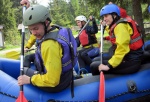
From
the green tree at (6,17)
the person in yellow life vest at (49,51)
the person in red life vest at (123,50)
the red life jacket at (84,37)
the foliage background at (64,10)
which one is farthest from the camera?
the green tree at (6,17)

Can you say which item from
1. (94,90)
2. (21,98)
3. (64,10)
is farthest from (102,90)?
(64,10)

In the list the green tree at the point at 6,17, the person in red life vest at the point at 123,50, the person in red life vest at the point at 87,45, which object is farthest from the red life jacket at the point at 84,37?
the green tree at the point at 6,17

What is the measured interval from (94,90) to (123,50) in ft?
2.45

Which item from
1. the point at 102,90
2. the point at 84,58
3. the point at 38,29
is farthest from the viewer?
the point at 84,58

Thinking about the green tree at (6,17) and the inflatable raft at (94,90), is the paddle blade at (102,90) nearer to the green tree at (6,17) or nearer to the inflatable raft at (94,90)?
the inflatable raft at (94,90)

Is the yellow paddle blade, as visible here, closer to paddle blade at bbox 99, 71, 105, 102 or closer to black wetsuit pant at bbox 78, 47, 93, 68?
black wetsuit pant at bbox 78, 47, 93, 68

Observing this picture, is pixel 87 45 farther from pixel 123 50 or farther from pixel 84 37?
pixel 123 50

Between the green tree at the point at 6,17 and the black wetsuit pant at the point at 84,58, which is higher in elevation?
the green tree at the point at 6,17

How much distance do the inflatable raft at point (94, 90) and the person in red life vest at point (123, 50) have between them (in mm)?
120

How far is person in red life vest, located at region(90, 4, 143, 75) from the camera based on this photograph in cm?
394

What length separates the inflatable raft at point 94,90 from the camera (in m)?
3.65

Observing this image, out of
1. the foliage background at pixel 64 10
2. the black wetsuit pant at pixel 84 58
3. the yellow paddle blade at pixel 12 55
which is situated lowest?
the black wetsuit pant at pixel 84 58

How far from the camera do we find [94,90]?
3730 mm

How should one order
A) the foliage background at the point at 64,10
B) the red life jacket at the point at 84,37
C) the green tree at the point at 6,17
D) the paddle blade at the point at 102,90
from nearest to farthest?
the paddle blade at the point at 102,90 < the red life jacket at the point at 84,37 < the foliage background at the point at 64,10 < the green tree at the point at 6,17
